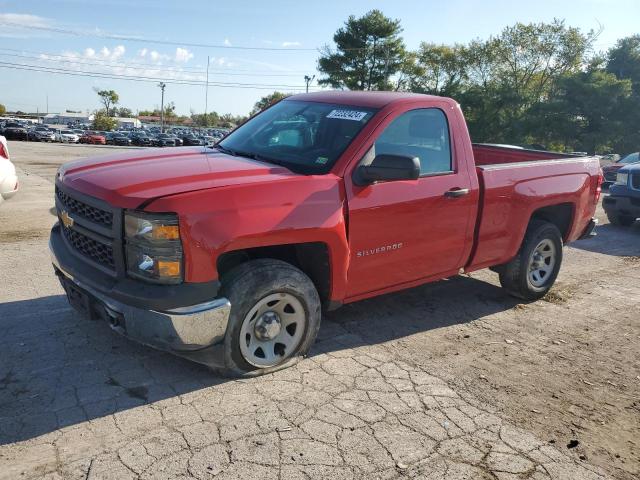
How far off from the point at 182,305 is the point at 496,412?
206 centimetres

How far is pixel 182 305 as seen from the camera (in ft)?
10.6

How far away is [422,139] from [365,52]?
56343mm

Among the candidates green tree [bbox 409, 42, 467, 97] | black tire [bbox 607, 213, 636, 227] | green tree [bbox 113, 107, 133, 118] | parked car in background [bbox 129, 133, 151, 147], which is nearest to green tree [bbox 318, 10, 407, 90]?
green tree [bbox 409, 42, 467, 97]

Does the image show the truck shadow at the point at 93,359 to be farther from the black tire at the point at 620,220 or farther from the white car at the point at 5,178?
the black tire at the point at 620,220

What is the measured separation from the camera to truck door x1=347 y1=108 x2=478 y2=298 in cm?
399

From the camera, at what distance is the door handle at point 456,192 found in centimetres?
446

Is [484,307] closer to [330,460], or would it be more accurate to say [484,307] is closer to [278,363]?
[278,363]

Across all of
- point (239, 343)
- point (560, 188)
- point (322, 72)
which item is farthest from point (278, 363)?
point (322, 72)

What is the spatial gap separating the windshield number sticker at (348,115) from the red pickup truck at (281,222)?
1cm

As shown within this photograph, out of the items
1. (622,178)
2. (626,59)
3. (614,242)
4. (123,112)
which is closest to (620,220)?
(622,178)

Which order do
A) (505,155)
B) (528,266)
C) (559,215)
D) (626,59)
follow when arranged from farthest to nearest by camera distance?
(626,59)
(505,155)
(559,215)
(528,266)

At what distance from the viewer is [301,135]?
4.41m

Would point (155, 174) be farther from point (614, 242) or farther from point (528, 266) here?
point (614, 242)

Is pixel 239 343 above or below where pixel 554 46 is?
below
